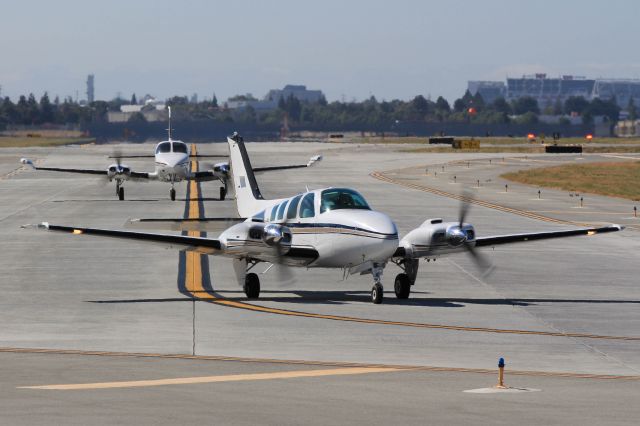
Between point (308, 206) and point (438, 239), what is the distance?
323 centimetres

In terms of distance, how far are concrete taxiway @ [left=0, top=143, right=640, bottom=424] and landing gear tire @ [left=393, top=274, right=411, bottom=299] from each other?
59 centimetres

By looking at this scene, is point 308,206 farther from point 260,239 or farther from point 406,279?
point 406,279

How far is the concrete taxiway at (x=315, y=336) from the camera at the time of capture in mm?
18562

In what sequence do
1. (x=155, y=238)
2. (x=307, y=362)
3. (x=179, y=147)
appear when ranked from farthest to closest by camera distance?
1. (x=179, y=147)
2. (x=155, y=238)
3. (x=307, y=362)

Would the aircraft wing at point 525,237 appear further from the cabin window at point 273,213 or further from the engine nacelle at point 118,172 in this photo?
the engine nacelle at point 118,172

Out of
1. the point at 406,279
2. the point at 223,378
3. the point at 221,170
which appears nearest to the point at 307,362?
the point at 223,378

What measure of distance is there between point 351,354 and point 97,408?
23.1ft

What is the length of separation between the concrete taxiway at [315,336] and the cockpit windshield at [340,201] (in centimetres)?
236

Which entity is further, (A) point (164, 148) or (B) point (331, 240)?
(A) point (164, 148)

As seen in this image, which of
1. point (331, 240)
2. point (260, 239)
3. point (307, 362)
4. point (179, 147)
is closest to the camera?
point (307, 362)

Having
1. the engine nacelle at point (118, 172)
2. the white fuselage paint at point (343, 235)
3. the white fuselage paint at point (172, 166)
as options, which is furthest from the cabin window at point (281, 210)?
the engine nacelle at point (118, 172)

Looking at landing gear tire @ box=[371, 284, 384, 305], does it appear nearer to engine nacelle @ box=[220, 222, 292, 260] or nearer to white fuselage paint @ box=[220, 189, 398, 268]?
white fuselage paint @ box=[220, 189, 398, 268]

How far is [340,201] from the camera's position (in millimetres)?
30922

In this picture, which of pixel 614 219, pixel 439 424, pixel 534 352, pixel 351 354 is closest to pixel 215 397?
pixel 439 424
